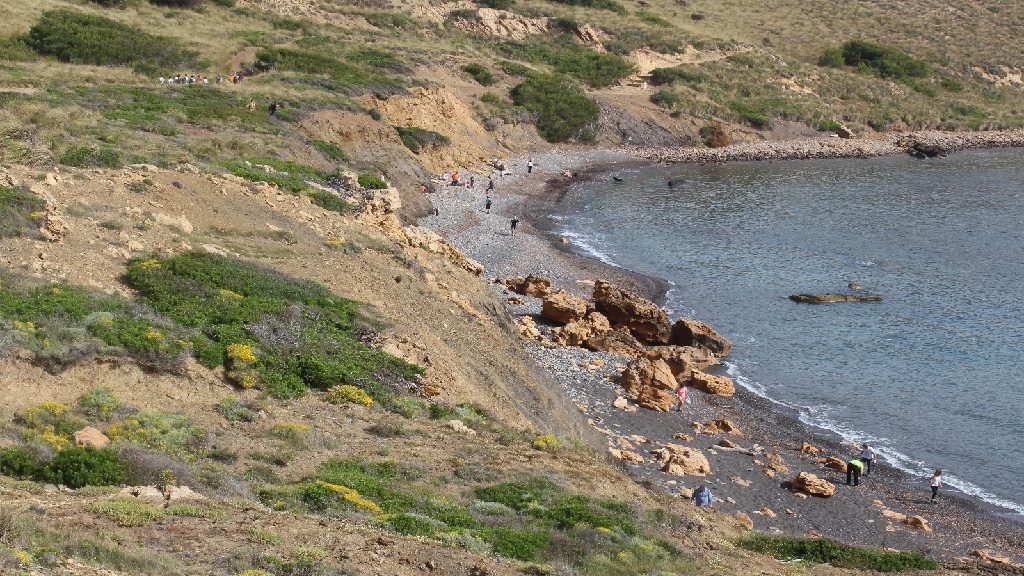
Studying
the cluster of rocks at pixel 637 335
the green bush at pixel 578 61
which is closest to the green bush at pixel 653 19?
the green bush at pixel 578 61

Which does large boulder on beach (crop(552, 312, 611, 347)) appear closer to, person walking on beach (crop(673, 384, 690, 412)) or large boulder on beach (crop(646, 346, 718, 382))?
large boulder on beach (crop(646, 346, 718, 382))

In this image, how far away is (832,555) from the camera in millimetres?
20188

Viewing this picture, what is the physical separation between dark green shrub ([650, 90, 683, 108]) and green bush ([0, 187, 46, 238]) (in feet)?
229

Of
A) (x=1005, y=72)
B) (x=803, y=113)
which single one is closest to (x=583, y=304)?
(x=803, y=113)

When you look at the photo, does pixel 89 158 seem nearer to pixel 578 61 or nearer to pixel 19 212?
pixel 19 212

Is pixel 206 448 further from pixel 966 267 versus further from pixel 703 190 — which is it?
pixel 703 190

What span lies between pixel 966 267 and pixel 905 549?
106 ft

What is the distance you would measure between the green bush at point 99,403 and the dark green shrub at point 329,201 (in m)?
20.1

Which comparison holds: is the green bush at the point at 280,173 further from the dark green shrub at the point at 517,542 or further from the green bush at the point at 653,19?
the green bush at the point at 653,19

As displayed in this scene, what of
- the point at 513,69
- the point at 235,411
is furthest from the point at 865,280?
the point at 513,69

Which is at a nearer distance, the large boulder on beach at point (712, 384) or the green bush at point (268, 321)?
the green bush at point (268, 321)

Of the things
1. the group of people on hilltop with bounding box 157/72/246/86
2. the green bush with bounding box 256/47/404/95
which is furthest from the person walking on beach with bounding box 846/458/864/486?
the green bush with bounding box 256/47/404/95

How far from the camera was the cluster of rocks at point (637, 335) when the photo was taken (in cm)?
3494

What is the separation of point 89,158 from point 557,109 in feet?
172
